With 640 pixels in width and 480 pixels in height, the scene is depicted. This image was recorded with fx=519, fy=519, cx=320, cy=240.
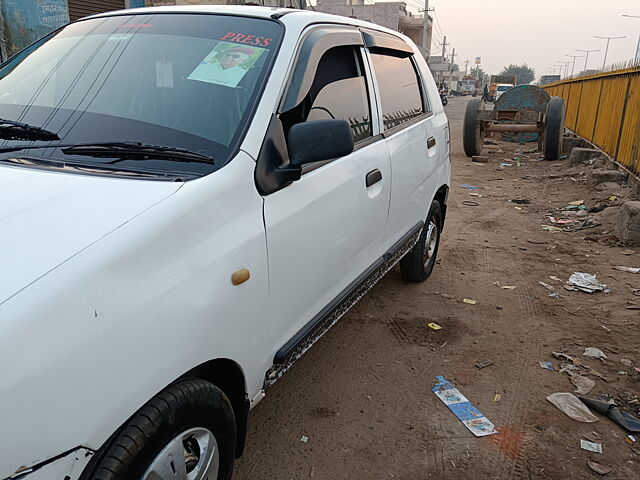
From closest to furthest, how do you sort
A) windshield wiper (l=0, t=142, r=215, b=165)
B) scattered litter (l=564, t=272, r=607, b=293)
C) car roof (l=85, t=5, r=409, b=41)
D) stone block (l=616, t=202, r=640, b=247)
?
windshield wiper (l=0, t=142, r=215, b=165) < car roof (l=85, t=5, r=409, b=41) < scattered litter (l=564, t=272, r=607, b=293) < stone block (l=616, t=202, r=640, b=247)

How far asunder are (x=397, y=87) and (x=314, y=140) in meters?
1.81

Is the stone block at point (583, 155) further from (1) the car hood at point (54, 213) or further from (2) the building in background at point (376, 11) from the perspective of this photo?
(2) the building in background at point (376, 11)

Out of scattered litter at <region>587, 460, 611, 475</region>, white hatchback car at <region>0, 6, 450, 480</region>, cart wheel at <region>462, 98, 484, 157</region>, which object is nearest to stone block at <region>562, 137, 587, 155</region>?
cart wheel at <region>462, 98, 484, 157</region>

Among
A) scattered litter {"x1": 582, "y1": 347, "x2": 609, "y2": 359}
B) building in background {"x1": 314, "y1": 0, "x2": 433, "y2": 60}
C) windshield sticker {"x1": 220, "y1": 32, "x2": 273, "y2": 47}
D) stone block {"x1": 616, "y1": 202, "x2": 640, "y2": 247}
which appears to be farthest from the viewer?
building in background {"x1": 314, "y1": 0, "x2": 433, "y2": 60}

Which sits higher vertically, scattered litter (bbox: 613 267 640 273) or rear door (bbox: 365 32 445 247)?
rear door (bbox: 365 32 445 247)

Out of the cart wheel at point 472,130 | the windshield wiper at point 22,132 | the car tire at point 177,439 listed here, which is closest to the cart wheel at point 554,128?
the cart wheel at point 472,130

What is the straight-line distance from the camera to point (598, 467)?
253 centimetres

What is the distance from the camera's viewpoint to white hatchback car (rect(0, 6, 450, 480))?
126cm

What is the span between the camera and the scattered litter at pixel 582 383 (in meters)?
3.18

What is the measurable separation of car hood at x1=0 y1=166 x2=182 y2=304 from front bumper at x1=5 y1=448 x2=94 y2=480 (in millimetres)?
388

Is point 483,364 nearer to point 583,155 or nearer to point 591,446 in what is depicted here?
point 591,446

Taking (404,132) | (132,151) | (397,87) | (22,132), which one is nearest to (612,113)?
(397,87)

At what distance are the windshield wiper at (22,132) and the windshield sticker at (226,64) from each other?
62 cm

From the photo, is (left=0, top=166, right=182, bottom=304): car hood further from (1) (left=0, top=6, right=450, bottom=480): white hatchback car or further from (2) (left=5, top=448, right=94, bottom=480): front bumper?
(2) (left=5, top=448, right=94, bottom=480): front bumper
